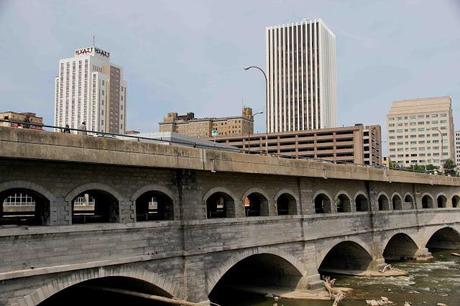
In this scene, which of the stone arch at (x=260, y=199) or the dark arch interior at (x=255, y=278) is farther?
the dark arch interior at (x=255, y=278)

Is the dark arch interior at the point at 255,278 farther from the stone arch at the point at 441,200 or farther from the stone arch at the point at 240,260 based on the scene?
the stone arch at the point at 441,200

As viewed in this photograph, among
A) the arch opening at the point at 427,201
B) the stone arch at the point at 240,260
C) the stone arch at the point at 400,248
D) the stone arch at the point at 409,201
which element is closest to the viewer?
the stone arch at the point at 240,260

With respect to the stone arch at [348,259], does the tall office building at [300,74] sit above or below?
above

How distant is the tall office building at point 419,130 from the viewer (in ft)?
586

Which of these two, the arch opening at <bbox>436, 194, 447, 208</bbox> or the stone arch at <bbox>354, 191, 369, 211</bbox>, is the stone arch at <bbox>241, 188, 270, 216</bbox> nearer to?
the stone arch at <bbox>354, 191, 369, 211</bbox>

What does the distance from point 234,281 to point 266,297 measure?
4170mm

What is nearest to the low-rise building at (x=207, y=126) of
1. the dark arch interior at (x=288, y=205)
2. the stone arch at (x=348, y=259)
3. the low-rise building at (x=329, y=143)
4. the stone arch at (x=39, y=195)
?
the low-rise building at (x=329, y=143)

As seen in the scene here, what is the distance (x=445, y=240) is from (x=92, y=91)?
127 metres

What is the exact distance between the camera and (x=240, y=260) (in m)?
27.0

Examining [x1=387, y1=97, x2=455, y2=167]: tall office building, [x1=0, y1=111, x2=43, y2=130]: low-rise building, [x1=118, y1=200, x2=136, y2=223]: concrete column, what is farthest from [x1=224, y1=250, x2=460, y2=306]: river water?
[x1=387, y1=97, x2=455, y2=167]: tall office building

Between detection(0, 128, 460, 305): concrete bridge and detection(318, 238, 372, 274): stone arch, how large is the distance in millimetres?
187

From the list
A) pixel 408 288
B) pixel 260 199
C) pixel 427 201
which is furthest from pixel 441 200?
pixel 260 199

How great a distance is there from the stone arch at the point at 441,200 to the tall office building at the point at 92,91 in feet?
399

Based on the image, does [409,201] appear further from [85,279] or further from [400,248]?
[85,279]
